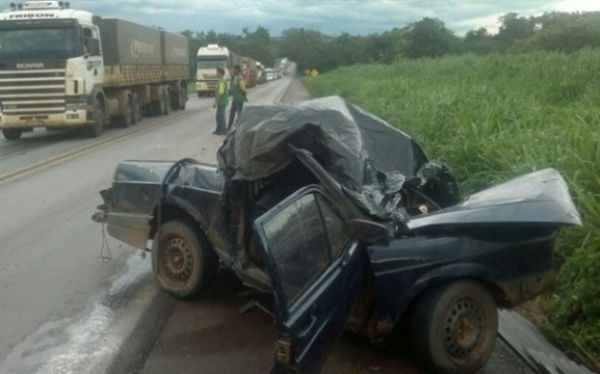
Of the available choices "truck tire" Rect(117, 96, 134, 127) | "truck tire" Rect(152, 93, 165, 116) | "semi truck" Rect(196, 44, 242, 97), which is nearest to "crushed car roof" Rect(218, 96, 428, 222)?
"truck tire" Rect(117, 96, 134, 127)

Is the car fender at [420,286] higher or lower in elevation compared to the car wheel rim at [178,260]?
higher

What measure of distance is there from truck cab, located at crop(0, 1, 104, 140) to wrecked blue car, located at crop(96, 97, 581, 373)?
13510mm

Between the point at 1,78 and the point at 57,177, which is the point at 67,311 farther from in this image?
the point at 1,78

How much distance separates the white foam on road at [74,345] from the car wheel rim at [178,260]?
458 millimetres

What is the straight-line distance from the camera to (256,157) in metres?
5.43

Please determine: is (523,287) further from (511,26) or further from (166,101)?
(511,26)

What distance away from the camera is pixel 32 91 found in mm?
19312

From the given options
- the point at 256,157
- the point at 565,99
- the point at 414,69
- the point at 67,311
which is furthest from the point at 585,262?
the point at 414,69

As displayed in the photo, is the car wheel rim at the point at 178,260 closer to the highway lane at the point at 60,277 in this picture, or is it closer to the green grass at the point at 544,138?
the highway lane at the point at 60,277

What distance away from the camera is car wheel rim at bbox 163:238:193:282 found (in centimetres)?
642

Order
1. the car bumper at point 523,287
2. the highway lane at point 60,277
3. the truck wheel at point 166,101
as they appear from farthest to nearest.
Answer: the truck wheel at point 166,101 → the highway lane at point 60,277 → the car bumper at point 523,287

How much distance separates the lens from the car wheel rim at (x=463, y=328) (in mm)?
4691

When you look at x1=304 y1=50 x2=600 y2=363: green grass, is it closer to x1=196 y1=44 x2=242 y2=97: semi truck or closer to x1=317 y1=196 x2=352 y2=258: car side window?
x1=317 y1=196 x2=352 y2=258: car side window

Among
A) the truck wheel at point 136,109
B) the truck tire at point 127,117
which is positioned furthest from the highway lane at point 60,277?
the truck wheel at point 136,109
